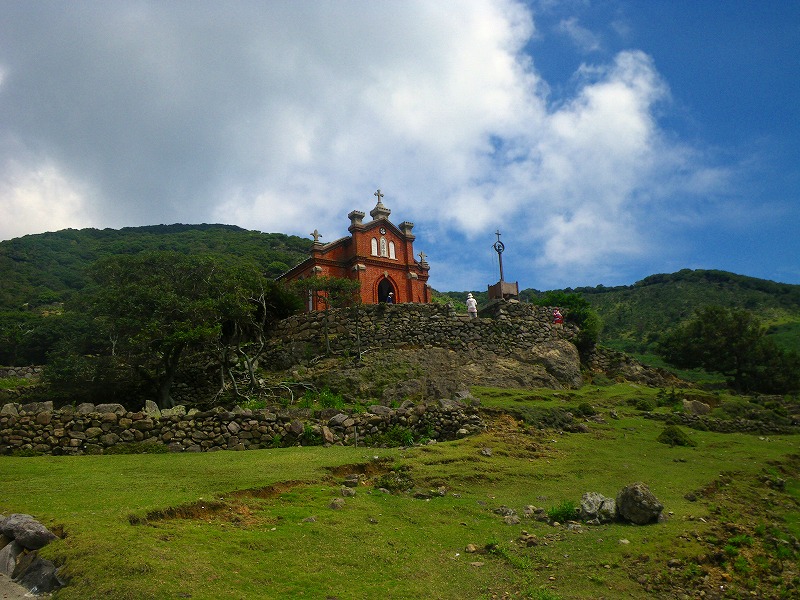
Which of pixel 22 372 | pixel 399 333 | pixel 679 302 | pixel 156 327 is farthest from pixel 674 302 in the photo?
pixel 22 372

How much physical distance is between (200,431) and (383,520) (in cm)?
805

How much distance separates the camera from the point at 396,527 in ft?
34.8

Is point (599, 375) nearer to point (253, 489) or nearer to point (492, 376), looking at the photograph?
point (492, 376)

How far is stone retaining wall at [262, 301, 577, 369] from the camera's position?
29938 mm

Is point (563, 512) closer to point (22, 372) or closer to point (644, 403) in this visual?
point (644, 403)

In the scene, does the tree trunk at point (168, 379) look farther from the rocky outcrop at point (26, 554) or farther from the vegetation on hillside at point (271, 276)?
the vegetation on hillside at point (271, 276)

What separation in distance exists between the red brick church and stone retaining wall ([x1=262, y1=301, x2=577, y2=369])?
6.57 metres

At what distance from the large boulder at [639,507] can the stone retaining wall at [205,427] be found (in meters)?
7.23

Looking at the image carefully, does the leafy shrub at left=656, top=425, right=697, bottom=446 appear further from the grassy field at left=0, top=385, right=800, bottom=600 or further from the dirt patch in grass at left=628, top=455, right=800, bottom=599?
the dirt patch in grass at left=628, top=455, right=800, bottom=599

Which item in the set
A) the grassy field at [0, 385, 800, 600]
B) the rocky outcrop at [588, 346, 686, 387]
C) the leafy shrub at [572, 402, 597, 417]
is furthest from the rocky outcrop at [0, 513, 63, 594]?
the rocky outcrop at [588, 346, 686, 387]

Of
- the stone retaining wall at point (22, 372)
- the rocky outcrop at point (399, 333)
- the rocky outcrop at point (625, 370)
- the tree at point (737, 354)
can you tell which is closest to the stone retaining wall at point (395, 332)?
the rocky outcrop at point (399, 333)

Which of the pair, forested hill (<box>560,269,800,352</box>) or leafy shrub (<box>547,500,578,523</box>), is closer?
leafy shrub (<box>547,500,578,523</box>)

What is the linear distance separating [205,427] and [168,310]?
9856 millimetres

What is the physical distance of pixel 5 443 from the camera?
15609mm
